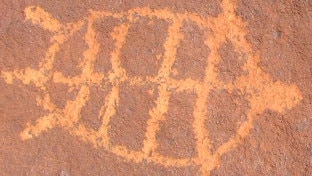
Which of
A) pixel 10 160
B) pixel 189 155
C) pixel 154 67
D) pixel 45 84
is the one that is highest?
pixel 154 67

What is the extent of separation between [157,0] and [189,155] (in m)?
0.45

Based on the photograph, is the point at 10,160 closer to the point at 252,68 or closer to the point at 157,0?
the point at 157,0

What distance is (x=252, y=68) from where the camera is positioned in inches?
51.9

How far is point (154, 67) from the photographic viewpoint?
52.8 inches

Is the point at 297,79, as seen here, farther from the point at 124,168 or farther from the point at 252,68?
the point at 124,168

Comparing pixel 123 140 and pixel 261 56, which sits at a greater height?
pixel 261 56

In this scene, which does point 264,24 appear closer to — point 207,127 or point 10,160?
point 207,127

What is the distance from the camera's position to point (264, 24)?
132 cm

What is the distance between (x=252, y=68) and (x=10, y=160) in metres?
0.74

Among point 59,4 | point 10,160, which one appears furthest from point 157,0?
point 10,160

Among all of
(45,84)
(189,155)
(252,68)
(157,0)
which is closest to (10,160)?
(45,84)

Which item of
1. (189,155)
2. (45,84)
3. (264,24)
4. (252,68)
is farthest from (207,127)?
(45,84)

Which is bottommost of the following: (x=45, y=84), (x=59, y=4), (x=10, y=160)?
(x=10, y=160)

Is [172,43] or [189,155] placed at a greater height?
[172,43]
